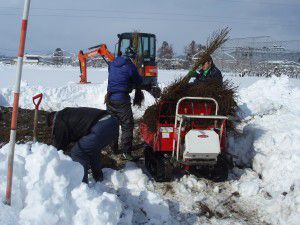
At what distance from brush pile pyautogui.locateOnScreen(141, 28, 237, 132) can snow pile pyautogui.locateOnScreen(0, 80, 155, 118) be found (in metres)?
4.05

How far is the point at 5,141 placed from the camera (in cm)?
683

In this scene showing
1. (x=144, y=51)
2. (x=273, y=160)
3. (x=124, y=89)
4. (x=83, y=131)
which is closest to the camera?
(x=83, y=131)

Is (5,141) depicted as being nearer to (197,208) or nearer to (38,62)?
(197,208)

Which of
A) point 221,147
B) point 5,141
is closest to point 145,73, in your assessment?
point 5,141

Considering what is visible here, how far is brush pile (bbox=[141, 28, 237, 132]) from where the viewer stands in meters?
5.52

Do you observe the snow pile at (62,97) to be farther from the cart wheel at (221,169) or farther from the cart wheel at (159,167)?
the cart wheel at (221,169)

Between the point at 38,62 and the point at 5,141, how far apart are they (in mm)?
30290

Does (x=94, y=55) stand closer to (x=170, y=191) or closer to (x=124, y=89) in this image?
(x=124, y=89)

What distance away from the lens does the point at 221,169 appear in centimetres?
547

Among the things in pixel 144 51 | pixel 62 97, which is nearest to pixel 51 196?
pixel 62 97

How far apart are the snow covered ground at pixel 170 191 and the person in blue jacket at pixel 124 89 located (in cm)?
55

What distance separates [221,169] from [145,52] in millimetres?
9224

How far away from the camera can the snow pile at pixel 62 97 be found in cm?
1068

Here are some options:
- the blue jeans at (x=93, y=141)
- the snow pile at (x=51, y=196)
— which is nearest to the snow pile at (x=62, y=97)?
the blue jeans at (x=93, y=141)
